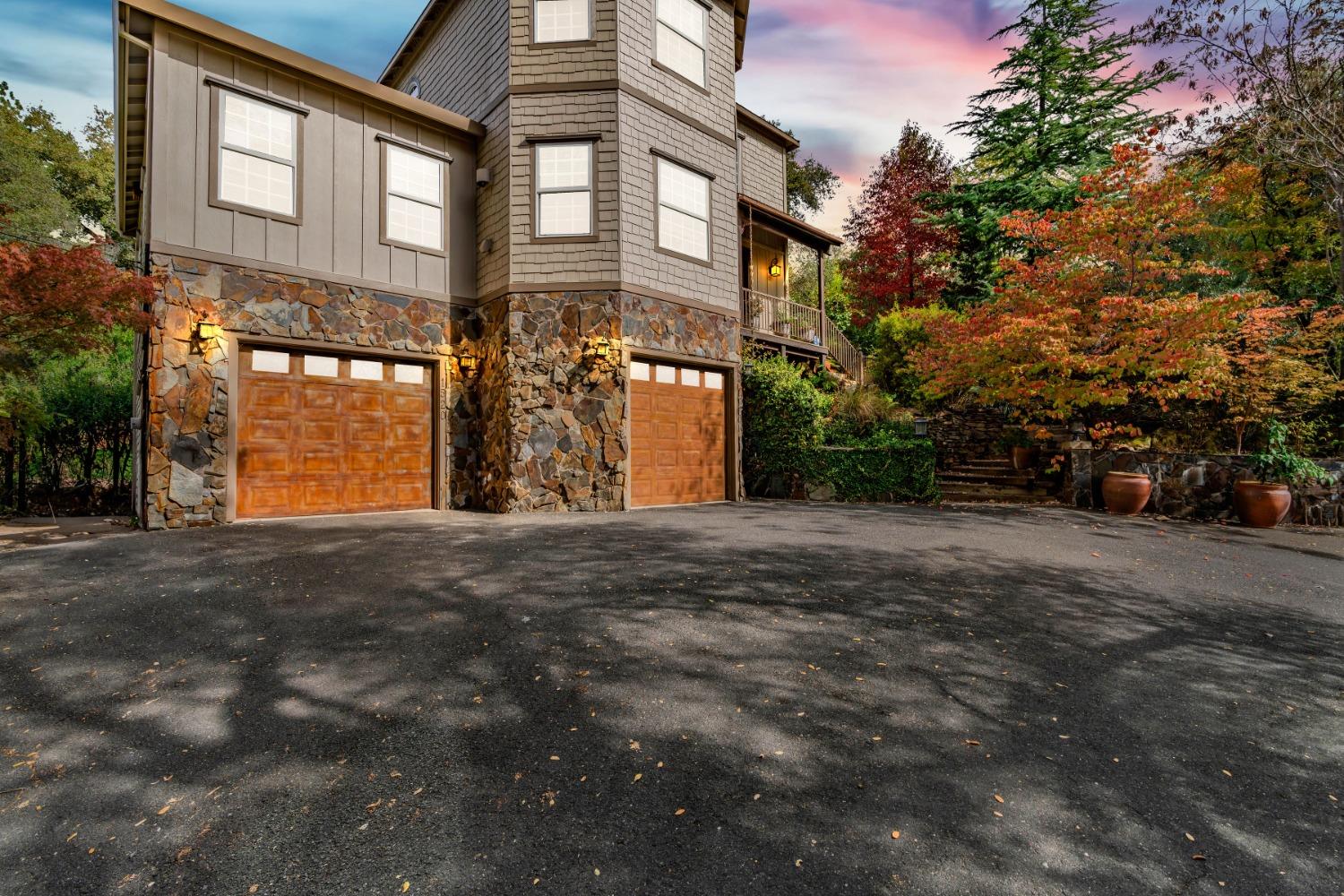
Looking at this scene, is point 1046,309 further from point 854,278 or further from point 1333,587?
point 854,278

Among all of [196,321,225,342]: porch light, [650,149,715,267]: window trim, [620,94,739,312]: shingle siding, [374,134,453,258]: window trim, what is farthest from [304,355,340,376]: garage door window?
[650,149,715,267]: window trim

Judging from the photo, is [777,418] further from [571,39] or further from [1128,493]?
[571,39]

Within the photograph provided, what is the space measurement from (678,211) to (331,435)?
21.3 feet

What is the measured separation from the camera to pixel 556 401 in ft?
29.5

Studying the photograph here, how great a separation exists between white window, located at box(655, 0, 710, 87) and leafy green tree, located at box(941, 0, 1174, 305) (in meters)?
9.78

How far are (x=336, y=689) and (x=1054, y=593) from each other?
5.09 m

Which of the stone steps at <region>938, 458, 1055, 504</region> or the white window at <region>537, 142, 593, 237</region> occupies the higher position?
the white window at <region>537, 142, 593, 237</region>

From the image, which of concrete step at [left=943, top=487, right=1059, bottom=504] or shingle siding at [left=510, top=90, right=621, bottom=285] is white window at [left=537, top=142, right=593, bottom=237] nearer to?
shingle siding at [left=510, top=90, right=621, bottom=285]

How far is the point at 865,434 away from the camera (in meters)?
13.0

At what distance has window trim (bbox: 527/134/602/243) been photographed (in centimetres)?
919

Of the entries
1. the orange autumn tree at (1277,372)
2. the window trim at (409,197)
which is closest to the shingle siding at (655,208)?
the window trim at (409,197)

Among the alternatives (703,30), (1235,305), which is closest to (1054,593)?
(1235,305)

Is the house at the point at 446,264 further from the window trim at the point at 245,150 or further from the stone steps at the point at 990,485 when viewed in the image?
the stone steps at the point at 990,485

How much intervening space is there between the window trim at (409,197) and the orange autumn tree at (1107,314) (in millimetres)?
8933
